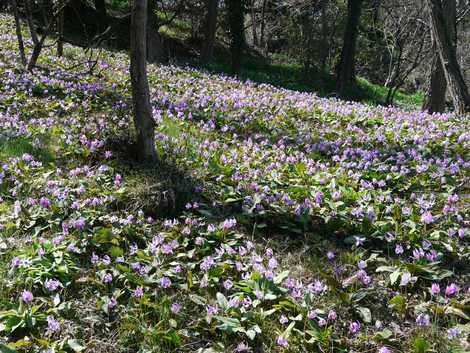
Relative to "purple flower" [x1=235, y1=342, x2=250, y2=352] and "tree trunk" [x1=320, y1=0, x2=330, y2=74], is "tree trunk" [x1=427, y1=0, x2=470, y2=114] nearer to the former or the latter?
"purple flower" [x1=235, y1=342, x2=250, y2=352]

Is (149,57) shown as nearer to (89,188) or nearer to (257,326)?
(89,188)

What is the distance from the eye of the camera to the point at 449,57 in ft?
26.8

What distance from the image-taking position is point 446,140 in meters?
6.05

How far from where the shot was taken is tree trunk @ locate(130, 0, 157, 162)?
15.5 ft

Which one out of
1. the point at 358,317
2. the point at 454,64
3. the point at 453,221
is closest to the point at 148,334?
the point at 358,317

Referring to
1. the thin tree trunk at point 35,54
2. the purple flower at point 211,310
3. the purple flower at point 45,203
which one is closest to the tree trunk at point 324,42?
the thin tree trunk at point 35,54

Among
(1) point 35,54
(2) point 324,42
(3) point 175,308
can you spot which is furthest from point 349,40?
(3) point 175,308

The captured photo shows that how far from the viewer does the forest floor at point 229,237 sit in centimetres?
302

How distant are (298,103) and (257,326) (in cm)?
566

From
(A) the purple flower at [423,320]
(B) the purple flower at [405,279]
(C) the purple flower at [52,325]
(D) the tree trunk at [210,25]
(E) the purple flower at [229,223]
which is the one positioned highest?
(D) the tree trunk at [210,25]

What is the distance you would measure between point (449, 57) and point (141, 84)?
5.63m

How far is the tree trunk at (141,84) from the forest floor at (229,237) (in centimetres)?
28

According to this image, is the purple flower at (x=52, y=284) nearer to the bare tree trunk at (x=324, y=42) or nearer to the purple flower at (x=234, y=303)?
the purple flower at (x=234, y=303)

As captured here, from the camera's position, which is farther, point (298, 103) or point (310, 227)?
point (298, 103)
